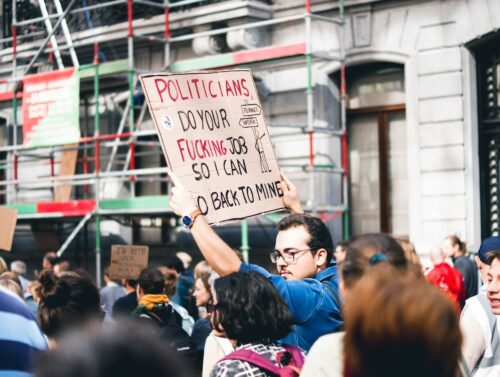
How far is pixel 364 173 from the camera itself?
1577cm

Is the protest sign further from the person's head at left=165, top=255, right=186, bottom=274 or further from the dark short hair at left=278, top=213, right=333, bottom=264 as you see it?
the dark short hair at left=278, top=213, right=333, bottom=264

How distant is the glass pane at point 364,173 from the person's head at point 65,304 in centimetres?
1128

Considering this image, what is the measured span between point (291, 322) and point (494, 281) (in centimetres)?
159

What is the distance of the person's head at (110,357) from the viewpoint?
215 centimetres

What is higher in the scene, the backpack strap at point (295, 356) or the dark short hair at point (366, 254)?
the dark short hair at point (366, 254)

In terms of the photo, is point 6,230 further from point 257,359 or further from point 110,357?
point 110,357

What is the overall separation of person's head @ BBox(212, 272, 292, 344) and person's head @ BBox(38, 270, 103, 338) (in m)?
0.53

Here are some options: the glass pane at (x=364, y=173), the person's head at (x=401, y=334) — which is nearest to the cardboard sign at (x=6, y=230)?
the person's head at (x=401, y=334)

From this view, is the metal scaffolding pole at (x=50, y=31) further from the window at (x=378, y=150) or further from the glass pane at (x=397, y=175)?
the glass pane at (x=397, y=175)

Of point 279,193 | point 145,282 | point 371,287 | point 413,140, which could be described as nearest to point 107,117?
point 413,140

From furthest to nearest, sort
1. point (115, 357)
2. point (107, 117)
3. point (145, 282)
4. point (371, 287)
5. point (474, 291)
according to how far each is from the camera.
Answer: point (107, 117)
point (474, 291)
point (145, 282)
point (371, 287)
point (115, 357)

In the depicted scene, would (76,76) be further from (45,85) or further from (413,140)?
(413,140)

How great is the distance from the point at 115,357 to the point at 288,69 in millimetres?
13876

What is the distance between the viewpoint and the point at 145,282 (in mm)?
7926
